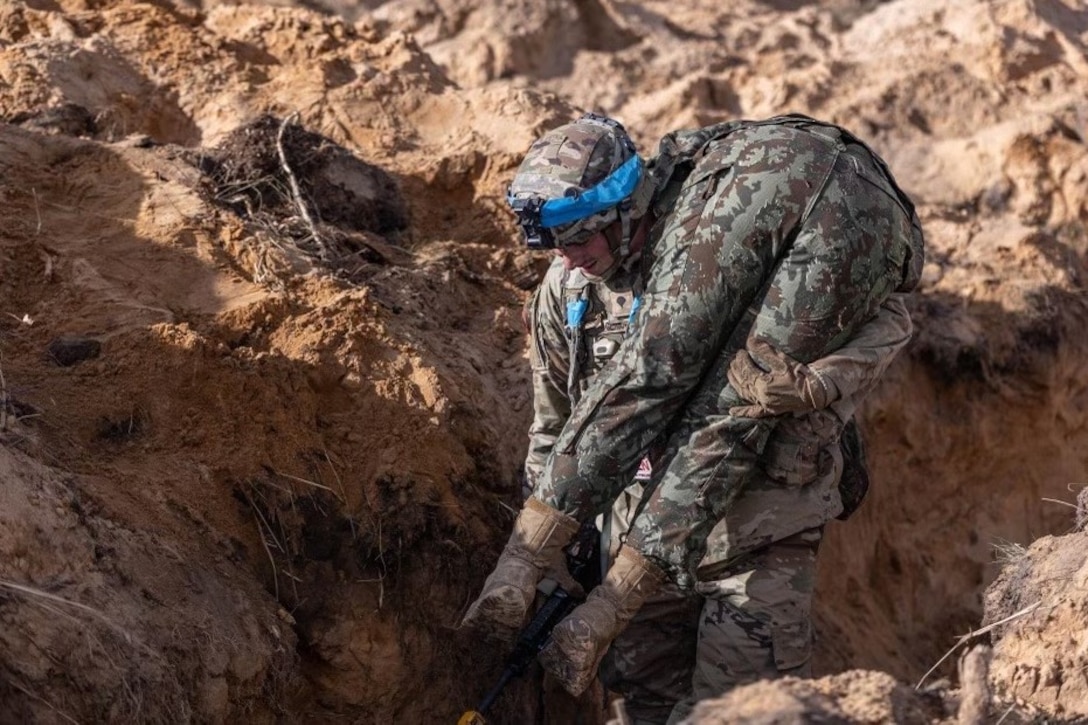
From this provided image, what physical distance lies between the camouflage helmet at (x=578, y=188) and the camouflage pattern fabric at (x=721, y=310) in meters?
0.15

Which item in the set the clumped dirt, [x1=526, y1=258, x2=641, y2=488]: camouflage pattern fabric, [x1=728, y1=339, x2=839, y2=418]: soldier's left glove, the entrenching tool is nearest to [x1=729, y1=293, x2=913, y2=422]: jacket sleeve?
[x1=728, y1=339, x2=839, y2=418]: soldier's left glove

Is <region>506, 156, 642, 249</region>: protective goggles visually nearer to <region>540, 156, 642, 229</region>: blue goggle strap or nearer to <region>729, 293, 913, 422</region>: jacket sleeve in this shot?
<region>540, 156, 642, 229</region>: blue goggle strap

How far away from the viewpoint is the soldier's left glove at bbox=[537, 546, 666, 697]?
13.8 feet

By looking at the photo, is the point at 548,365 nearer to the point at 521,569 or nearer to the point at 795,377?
the point at 521,569

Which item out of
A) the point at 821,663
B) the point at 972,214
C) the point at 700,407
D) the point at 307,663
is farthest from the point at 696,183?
the point at 972,214

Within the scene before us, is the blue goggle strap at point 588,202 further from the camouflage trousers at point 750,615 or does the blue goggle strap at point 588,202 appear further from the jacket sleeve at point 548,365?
the camouflage trousers at point 750,615

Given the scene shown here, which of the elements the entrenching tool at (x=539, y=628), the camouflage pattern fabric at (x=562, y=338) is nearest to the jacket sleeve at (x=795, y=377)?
the camouflage pattern fabric at (x=562, y=338)

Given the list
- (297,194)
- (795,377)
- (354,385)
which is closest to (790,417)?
(795,377)

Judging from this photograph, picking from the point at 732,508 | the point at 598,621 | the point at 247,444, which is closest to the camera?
the point at 598,621

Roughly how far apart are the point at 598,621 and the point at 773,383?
2.67ft

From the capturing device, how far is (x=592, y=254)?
4477 mm

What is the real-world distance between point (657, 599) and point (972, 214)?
4.44m

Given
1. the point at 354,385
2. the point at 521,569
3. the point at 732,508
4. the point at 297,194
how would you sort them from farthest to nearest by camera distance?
1. the point at 297,194
2. the point at 354,385
3. the point at 732,508
4. the point at 521,569

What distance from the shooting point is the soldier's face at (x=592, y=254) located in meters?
4.45
